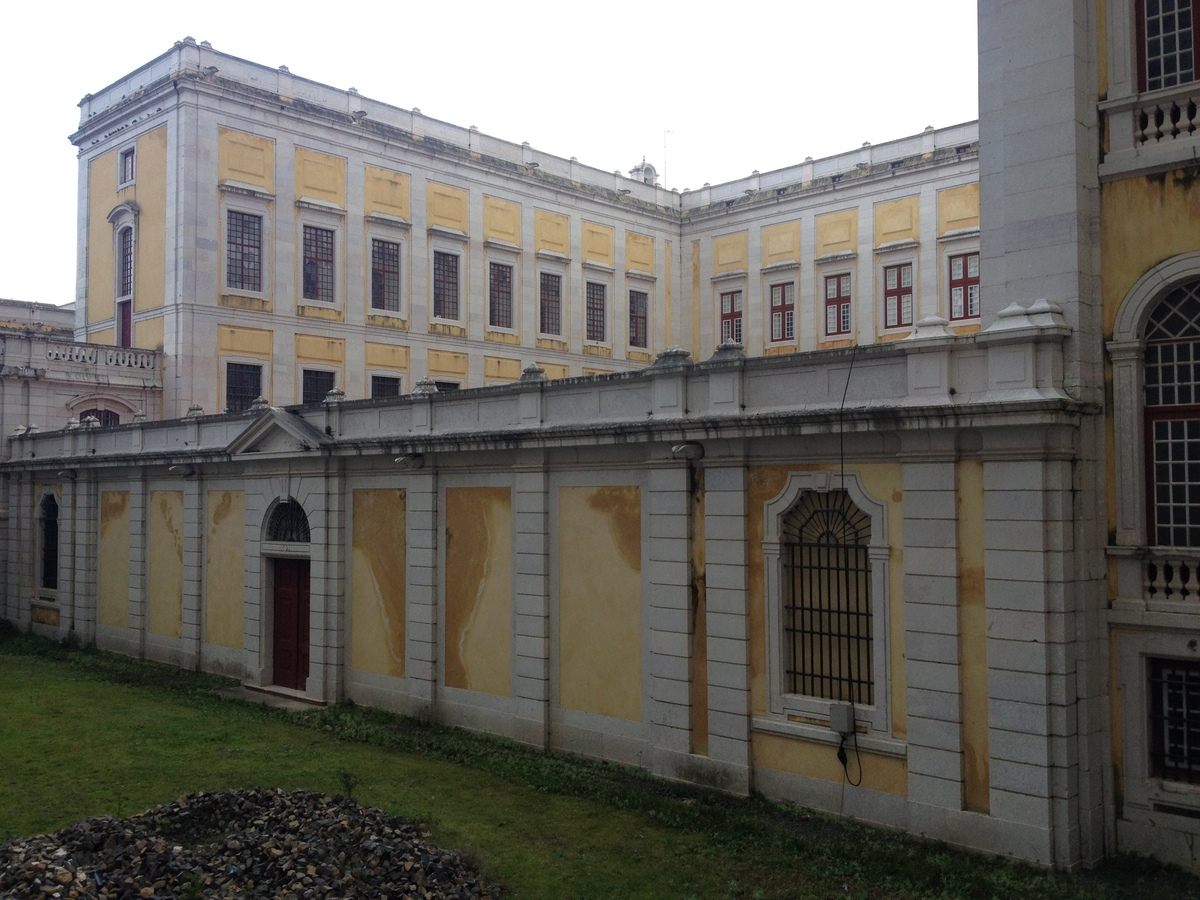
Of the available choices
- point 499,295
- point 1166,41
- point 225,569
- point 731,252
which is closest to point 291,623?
point 225,569

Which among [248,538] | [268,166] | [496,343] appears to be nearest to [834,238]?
[496,343]

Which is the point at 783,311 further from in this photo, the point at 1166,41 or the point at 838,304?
the point at 1166,41

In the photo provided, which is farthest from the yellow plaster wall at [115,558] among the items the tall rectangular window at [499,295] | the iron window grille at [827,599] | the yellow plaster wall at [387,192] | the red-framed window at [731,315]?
the red-framed window at [731,315]

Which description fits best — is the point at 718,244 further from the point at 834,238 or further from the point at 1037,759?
the point at 1037,759

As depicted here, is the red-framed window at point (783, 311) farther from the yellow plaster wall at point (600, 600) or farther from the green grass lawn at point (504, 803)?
the green grass lawn at point (504, 803)

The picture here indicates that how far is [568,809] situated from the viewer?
14.8m

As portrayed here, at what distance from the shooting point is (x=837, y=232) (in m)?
40.5

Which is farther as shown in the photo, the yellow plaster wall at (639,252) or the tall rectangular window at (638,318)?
the tall rectangular window at (638,318)

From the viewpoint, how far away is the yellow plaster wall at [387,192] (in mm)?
36875

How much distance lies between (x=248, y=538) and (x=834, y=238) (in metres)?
26.3

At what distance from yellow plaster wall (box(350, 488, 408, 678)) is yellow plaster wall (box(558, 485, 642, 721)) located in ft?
14.7

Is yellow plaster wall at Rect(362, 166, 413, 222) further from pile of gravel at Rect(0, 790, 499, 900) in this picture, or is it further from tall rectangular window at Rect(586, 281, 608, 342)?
pile of gravel at Rect(0, 790, 499, 900)

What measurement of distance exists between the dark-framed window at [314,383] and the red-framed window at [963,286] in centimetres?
2246

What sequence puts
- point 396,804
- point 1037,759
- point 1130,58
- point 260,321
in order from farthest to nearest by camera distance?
1. point 260,321
2. point 396,804
3. point 1130,58
4. point 1037,759
